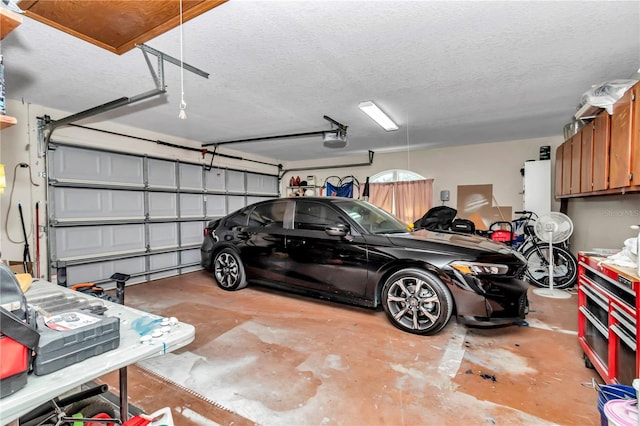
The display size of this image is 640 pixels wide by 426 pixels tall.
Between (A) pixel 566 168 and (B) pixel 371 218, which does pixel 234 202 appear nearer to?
(B) pixel 371 218

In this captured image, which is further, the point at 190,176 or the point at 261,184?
the point at 261,184

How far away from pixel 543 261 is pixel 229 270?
4908 millimetres

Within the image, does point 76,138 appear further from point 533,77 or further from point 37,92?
point 533,77

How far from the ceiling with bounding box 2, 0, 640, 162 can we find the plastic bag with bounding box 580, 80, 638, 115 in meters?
Result: 0.16

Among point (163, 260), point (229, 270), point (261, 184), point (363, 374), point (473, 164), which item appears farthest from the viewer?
point (261, 184)

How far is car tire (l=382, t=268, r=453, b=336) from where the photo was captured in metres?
2.66

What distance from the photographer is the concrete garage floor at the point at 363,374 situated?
5.59ft

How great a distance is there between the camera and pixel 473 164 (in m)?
6.03


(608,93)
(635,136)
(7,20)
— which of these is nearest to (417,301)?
(635,136)

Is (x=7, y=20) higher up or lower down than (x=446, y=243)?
higher up

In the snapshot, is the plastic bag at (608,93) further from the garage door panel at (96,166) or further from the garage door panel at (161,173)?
the garage door panel at (96,166)

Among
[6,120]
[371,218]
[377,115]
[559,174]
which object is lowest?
[371,218]

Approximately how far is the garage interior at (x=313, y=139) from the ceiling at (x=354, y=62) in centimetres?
2

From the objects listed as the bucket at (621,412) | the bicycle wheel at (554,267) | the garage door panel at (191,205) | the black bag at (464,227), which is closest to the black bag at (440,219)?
the black bag at (464,227)
